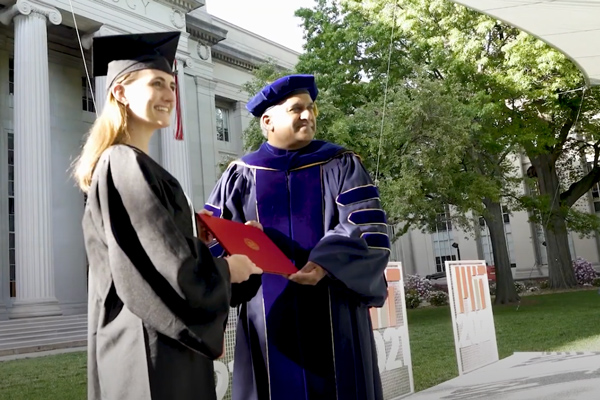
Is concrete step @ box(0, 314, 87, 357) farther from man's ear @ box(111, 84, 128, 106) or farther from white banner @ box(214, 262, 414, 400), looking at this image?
man's ear @ box(111, 84, 128, 106)

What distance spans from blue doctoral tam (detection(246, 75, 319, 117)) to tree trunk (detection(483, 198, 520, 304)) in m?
17.2

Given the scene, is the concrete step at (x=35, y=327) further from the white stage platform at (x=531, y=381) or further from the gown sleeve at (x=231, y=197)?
the gown sleeve at (x=231, y=197)

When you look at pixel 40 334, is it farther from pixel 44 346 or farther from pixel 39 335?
pixel 44 346

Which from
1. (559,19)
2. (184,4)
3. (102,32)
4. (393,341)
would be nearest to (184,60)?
(184,4)

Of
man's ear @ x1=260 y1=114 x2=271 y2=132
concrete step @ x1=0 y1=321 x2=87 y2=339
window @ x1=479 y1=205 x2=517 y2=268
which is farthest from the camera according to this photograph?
window @ x1=479 y1=205 x2=517 y2=268

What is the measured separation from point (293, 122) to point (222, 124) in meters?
22.2

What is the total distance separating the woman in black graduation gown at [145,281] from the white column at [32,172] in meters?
13.8

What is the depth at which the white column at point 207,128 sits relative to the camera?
21.2 metres

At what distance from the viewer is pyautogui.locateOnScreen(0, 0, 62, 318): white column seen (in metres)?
14.1

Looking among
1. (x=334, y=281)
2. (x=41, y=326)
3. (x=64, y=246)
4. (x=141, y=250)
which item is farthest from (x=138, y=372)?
(x=64, y=246)

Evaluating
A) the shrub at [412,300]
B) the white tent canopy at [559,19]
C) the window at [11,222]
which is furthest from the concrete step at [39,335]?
the shrub at [412,300]

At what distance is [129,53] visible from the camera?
181cm

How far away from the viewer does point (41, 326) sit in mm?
13500

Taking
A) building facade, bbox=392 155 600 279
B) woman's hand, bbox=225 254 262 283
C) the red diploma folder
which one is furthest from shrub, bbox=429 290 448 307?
woman's hand, bbox=225 254 262 283
